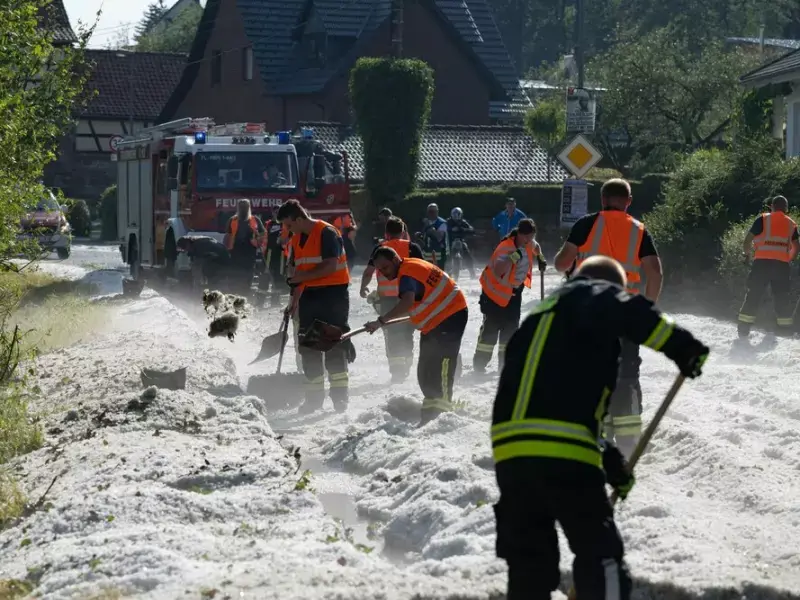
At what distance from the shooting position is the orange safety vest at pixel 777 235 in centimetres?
1681

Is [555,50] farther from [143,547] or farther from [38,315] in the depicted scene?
[143,547]

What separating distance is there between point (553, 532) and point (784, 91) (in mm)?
26157

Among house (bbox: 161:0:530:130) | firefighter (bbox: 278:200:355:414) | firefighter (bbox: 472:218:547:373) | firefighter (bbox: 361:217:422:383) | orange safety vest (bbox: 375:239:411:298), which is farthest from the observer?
house (bbox: 161:0:530:130)

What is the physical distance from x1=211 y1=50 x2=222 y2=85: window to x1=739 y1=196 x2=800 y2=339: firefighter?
37.2 m

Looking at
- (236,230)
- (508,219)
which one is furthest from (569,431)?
(508,219)

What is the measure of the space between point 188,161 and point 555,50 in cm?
7385

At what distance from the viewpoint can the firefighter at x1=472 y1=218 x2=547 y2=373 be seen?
556 inches

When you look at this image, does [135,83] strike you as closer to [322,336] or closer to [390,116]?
[390,116]

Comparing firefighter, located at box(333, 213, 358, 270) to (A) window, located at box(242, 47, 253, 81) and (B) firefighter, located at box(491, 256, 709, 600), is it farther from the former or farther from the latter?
(A) window, located at box(242, 47, 253, 81)

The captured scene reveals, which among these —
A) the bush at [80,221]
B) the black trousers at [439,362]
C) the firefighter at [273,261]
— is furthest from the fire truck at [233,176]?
the bush at [80,221]

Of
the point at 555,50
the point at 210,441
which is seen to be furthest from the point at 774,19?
the point at 210,441

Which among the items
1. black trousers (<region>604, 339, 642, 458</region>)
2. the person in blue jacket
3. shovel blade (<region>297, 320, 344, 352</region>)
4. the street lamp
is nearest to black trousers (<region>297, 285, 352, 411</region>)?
shovel blade (<region>297, 320, 344, 352</region>)

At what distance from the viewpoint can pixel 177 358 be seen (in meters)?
14.2

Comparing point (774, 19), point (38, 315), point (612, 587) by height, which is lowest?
point (38, 315)
